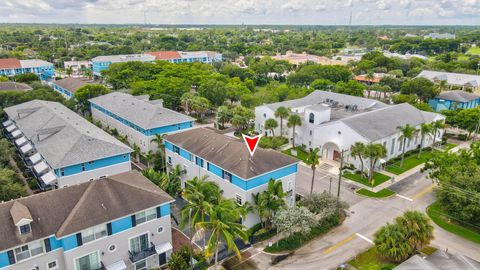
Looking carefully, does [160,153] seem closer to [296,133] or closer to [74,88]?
[296,133]

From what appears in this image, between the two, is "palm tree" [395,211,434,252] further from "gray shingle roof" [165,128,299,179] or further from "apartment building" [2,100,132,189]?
"apartment building" [2,100,132,189]

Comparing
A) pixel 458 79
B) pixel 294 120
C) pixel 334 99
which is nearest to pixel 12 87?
pixel 294 120

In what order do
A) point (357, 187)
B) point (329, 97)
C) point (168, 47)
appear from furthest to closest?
point (168, 47) < point (329, 97) < point (357, 187)

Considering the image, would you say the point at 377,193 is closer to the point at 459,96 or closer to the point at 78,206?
the point at 78,206

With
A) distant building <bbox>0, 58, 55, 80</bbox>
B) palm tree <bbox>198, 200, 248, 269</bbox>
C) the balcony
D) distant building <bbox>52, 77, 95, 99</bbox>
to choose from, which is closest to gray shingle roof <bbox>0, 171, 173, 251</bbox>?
the balcony

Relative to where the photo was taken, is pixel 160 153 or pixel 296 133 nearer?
pixel 160 153

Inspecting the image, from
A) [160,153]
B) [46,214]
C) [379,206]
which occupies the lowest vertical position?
[379,206]

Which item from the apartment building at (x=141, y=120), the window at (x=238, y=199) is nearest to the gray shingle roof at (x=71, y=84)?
the apartment building at (x=141, y=120)

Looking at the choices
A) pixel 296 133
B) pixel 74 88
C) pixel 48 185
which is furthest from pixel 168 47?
pixel 48 185
